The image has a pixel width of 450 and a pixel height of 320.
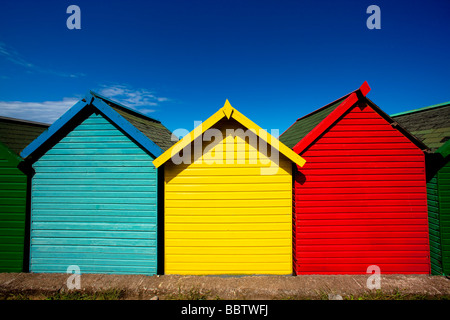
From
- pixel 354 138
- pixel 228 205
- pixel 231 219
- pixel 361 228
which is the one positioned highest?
pixel 354 138

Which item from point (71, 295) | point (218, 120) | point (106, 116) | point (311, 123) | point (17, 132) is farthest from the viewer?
point (311, 123)

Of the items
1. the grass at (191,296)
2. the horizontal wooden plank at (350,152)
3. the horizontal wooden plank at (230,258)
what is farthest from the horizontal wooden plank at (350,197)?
the grass at (191,296)

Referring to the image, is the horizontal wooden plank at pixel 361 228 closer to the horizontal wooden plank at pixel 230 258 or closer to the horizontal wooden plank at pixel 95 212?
the horizontal wooden plank at pixel 230 258

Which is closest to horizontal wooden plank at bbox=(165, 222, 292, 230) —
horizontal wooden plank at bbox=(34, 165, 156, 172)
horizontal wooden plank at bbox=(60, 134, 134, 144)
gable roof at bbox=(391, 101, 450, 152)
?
horizontal wooden plank at bbox=(34, 165, 156, 172)

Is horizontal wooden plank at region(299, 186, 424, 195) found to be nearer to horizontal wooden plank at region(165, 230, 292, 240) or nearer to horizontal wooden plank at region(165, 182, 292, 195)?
horizontal wooden plank at region(165, 182, 292, 195)

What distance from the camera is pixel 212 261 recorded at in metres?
5.71

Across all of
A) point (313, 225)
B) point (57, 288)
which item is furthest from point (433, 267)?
point (57, 288)

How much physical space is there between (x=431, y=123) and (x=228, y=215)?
7.09m

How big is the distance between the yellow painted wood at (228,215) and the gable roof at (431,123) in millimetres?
4119

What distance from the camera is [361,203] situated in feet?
18.6

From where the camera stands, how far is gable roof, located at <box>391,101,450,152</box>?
19.1 ft

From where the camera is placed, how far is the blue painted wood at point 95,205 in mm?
5641

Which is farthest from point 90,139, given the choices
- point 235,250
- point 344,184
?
point 344,184

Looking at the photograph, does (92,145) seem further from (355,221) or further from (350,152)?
(355,221)
